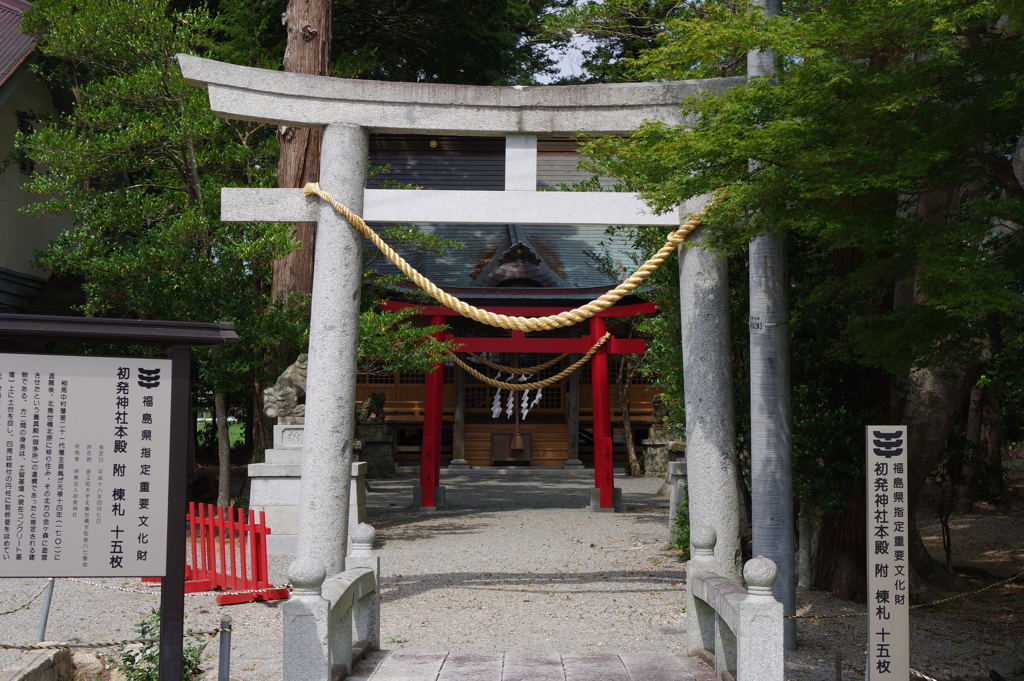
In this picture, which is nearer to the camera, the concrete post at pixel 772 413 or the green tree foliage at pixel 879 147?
the green tree foliage at pixel 879 147

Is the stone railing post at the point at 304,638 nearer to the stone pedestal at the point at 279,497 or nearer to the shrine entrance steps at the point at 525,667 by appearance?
the shrine entrance steps at the point at 525,667


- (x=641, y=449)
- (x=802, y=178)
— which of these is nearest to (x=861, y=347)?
(x=802, y=178)

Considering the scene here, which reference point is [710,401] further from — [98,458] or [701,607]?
[98,458]

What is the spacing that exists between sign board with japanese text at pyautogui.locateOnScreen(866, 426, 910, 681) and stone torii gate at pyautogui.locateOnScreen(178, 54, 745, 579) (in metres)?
2.24

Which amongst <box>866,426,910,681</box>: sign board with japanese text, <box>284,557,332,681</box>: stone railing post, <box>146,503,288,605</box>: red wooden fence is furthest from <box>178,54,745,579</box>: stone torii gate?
<box>866,426,910,681</box>: sign board with japanese text

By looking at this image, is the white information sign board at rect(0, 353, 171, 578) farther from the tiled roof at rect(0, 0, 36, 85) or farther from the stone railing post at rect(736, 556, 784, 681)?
the tiled roof at rect(0, 0, 36, 85)

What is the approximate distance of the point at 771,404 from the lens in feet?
19.2

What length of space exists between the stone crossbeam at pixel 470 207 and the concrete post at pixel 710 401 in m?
0.55

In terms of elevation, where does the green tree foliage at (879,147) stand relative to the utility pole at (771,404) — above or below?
above

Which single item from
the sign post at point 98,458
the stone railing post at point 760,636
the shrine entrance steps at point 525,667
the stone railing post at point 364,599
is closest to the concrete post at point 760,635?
the stone railing post at point 760,636

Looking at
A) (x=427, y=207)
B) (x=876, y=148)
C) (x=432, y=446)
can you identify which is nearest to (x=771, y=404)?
(x=876, y=148)

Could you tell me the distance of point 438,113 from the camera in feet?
21.4

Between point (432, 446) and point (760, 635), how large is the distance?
937 centimetres

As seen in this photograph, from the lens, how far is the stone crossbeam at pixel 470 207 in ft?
21.2
